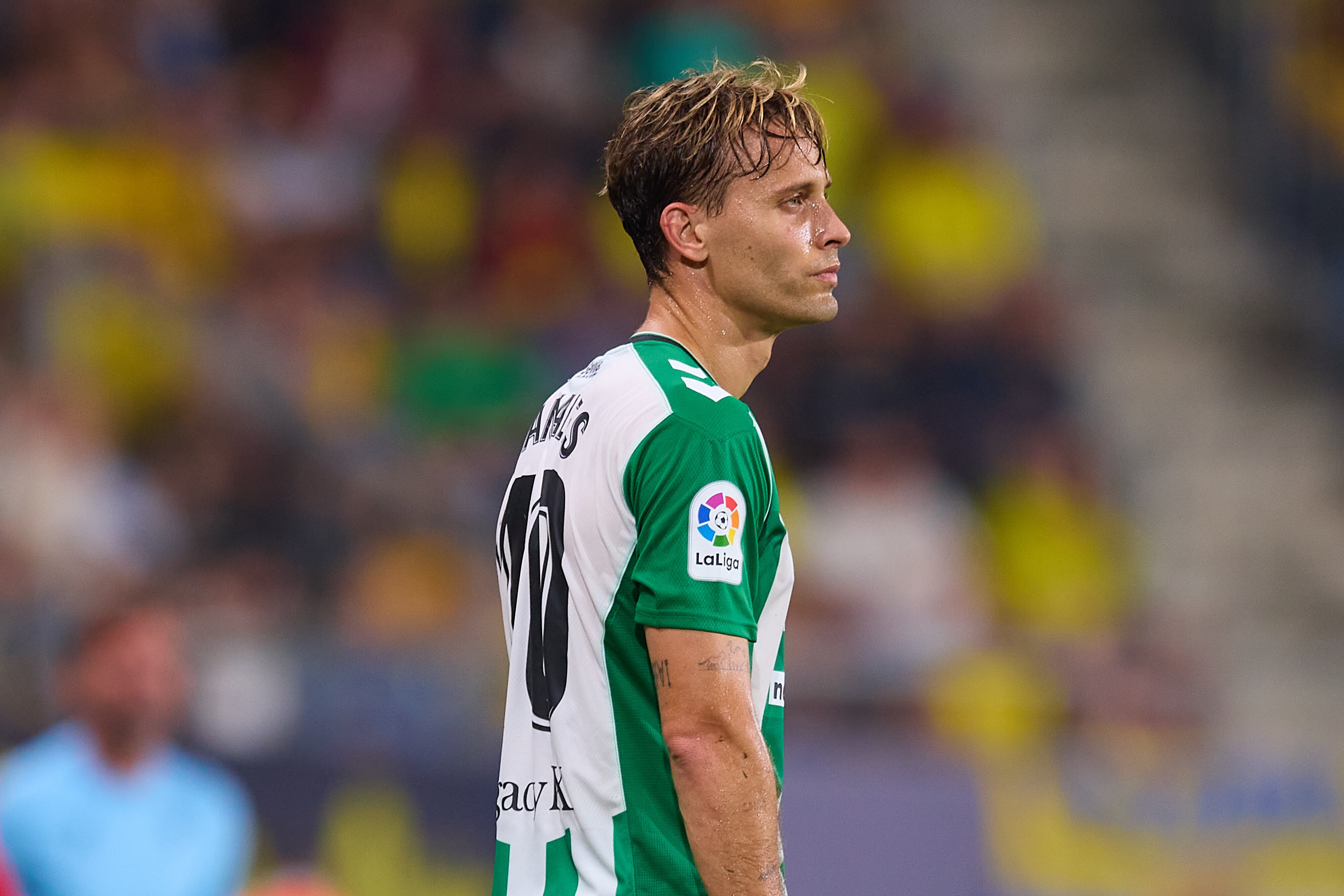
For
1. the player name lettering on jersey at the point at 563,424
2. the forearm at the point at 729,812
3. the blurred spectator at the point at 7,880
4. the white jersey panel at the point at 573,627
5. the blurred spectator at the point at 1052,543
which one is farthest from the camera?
the blurred spectator at the point at 1052,543

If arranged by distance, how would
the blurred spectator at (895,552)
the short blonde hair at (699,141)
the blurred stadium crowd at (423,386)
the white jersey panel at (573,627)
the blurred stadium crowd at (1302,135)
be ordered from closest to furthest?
1. the white jersey panel at (573,627)
2. the short blonde hair at (699,141)
3. the blurred stadium crowd at (423,386)
4. the blurred spectator at (895,552)
5. the blurred stadium crowd at (1302,135)

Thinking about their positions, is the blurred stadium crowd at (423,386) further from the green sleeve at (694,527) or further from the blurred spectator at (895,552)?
the green sleeve at (694,527)

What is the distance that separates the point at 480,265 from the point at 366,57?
1912mm

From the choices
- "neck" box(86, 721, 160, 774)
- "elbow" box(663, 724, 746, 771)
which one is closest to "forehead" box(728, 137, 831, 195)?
"elbow" box(663, 724, 746, 771)

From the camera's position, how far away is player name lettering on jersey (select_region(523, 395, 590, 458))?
2990 millimetres

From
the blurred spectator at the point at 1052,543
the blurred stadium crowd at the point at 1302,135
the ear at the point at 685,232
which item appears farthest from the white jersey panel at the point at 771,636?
the blurred stadium crowd at the point at 1302,135

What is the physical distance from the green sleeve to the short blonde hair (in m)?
0.51

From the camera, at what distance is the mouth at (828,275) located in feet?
10.4

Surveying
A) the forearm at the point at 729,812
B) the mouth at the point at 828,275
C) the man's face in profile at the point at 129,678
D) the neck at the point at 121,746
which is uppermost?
the mouth at the point at 828,275

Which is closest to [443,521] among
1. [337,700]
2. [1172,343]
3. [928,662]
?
[337,700]

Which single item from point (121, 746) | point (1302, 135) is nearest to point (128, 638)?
point (121, 746)

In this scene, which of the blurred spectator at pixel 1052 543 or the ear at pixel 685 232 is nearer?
the ear at pixel 685 232

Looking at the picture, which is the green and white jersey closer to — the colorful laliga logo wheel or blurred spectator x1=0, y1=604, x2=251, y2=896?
the colorful laliga logo wheel

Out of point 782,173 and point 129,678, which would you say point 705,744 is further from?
point 129,678
